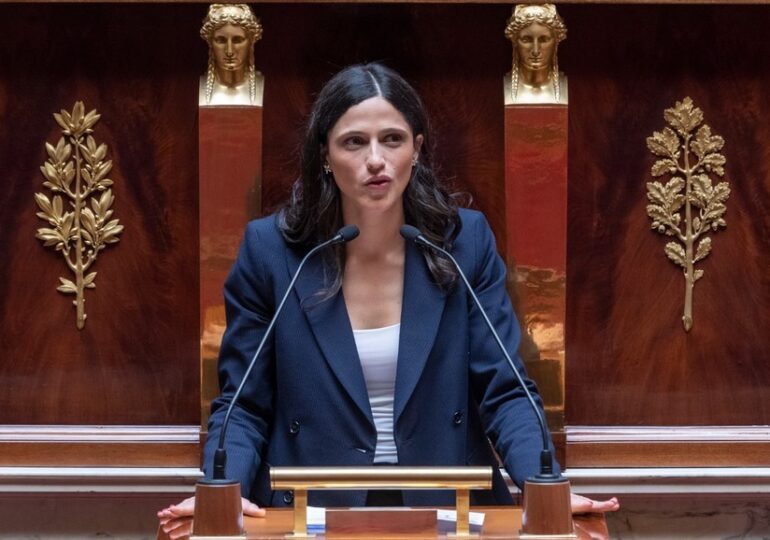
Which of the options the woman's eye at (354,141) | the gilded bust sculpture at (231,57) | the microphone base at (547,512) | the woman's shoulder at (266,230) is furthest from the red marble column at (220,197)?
the microphone base at (547,512)

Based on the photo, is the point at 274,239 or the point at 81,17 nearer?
the point at 274,239

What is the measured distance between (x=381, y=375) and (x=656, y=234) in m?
0.73

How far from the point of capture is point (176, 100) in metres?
2.61

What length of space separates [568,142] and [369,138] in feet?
1.92

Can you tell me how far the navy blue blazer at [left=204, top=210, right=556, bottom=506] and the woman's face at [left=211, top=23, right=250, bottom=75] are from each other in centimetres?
38

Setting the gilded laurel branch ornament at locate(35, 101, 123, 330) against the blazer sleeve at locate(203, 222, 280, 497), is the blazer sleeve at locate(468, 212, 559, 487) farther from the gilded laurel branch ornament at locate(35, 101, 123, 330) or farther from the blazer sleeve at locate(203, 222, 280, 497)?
the gilded laurel branch ornament at locate(35, 101, 123, 330)

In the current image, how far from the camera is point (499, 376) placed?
84.4 inches

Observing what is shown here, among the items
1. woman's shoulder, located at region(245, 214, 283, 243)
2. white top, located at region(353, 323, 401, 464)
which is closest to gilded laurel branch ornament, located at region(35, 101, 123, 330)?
woman's shoulder, located at region(245, 214, 283, 243)

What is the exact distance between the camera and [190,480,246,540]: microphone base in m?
1.68

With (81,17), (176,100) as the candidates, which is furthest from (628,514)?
(81,17)

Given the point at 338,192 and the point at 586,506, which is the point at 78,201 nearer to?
the point at 338,192

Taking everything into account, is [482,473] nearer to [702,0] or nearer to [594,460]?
[594,460]

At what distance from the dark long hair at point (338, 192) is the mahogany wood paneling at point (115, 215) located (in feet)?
1.43

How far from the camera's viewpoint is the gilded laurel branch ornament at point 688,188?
2621 mm
